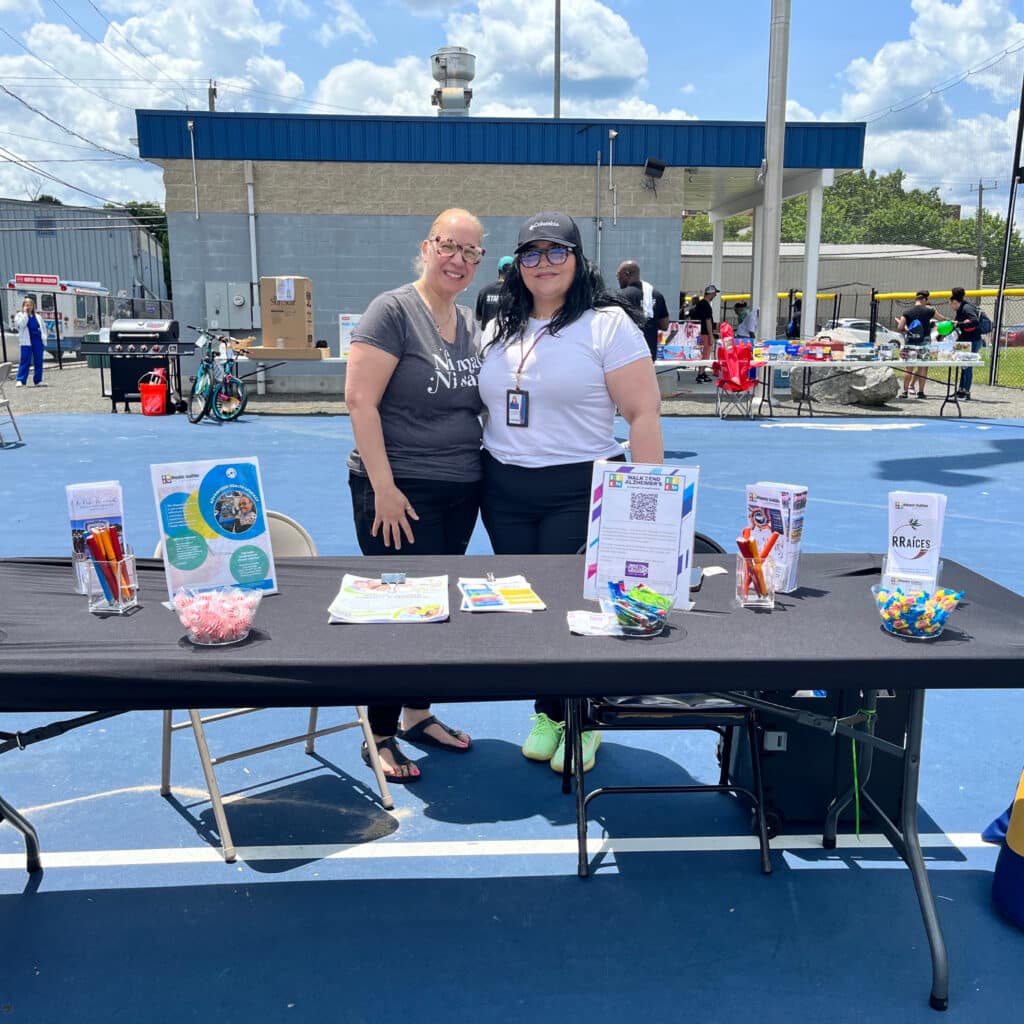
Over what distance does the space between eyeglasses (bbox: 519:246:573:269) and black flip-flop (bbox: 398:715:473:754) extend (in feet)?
5.47

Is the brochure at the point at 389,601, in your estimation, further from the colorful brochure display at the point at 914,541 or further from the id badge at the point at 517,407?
the colorful brochure display at the point at 914,541

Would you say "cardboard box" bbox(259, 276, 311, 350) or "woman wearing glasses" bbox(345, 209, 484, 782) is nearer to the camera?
"woman wearing glasses" bbox(345, 209, 484, 782)

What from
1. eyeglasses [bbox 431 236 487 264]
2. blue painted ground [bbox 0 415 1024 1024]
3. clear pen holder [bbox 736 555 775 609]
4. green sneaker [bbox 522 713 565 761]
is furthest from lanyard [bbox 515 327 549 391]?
blue painted ground [bbox 0 415 1024 1024]

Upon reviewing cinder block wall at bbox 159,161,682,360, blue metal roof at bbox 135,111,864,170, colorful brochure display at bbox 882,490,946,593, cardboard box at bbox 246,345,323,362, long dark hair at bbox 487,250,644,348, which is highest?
blue metal roof at bbox 135,111,864,170

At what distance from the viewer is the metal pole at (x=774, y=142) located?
1281 centimetres

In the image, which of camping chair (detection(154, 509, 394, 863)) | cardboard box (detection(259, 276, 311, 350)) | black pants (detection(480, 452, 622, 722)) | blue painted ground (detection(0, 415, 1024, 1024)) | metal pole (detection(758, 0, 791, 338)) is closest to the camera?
blue painted ground (detection(0, 415, 1024, 1024))

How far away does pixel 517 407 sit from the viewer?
9.16ft

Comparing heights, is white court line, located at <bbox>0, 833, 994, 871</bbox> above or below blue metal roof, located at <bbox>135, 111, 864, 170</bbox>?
below

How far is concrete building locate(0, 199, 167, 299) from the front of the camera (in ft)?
141

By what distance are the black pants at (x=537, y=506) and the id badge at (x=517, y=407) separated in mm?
151

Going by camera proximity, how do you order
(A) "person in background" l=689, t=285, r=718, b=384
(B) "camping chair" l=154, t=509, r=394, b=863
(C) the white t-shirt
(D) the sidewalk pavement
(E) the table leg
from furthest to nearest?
1. (A) "person in background" l=689, t=285, r=718, b=384
2. (D) the sidewalk pavement
3. (C) the white t-shirt
4. (B) "camping chair" l=154, t=509, r=394, b=863
5. (E) the table leg

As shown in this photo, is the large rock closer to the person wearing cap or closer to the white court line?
the person wearing cap

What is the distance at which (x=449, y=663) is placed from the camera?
1837 mm

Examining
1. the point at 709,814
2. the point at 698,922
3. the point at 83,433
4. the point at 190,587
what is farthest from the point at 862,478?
the point at 83,433
